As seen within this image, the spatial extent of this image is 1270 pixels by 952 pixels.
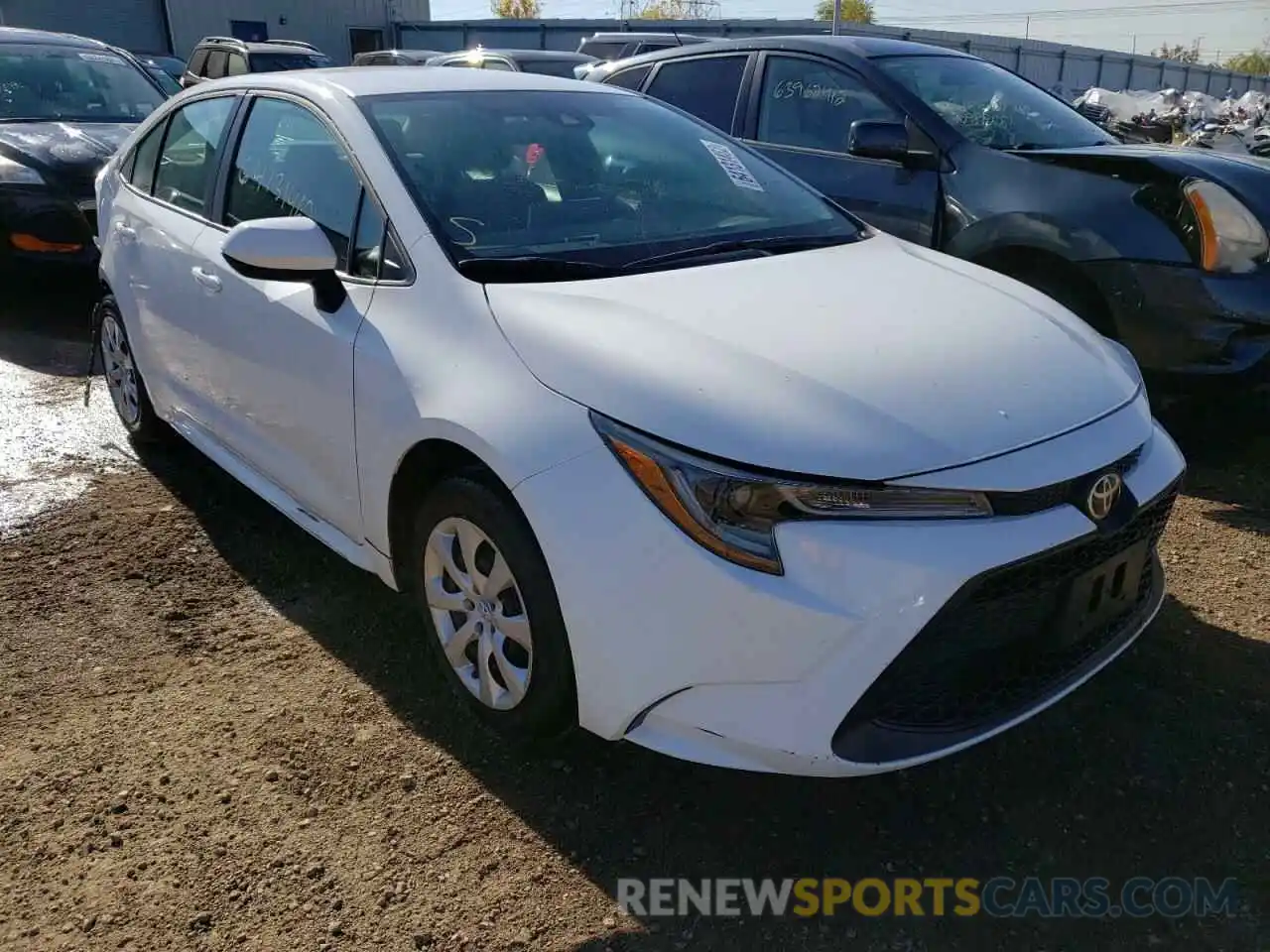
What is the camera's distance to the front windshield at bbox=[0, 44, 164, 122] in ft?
23.1

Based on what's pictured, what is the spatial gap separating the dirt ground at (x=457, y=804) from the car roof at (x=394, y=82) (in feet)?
5.19

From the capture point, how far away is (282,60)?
596 inches

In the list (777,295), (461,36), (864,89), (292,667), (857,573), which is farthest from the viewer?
(461,36)

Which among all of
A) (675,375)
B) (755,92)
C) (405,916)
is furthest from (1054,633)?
(755,92)

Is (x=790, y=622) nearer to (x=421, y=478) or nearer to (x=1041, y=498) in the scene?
(x=1041, y=498)

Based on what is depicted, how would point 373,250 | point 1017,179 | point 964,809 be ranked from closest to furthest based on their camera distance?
1. point 964,809
2. point 373,250
3. point 1017,179

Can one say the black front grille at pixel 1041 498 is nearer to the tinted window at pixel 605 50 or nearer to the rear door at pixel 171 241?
the rear door at pixel 171 241

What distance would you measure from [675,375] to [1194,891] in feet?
5.00

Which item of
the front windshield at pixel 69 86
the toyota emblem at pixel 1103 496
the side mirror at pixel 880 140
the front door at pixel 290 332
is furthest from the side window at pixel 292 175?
the front windshield at pixel 69 86

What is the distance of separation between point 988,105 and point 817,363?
3.41 metres

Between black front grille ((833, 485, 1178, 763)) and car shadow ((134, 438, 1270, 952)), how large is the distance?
0.37 meters

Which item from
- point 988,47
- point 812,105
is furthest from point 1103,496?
point 988,47

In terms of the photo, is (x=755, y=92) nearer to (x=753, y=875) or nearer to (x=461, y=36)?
(x=753, y=875)

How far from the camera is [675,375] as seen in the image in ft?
7.05
